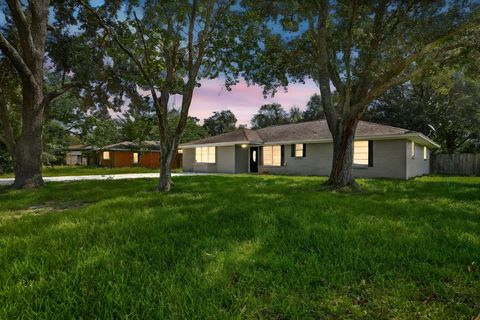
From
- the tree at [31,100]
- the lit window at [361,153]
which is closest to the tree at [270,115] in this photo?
the lit window at [361,153]

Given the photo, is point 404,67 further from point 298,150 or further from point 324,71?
point 298,150

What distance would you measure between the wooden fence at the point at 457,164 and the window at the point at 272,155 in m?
12.6

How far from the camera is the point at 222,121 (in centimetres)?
5166

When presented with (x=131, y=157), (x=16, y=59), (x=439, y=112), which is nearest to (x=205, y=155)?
(x=131, y=157)

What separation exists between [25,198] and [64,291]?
22.7 ft

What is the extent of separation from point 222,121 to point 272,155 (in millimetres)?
32655

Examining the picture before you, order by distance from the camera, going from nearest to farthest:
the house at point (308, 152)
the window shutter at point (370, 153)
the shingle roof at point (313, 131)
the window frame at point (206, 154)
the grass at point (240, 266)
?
1. the grass at point (240, 266)
2. the house at point (308, 152)
3. the shingle roof at point (313, 131)
4. the window shutter at point (370, 153)
5. the window frame at point (206, 154)

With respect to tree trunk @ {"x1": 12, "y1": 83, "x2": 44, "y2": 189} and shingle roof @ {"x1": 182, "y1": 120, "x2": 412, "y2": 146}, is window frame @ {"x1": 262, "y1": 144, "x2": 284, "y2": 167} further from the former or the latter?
tree trunk @ {"x1": 12, "y1": 83, "x2": 44, "y2": 189}

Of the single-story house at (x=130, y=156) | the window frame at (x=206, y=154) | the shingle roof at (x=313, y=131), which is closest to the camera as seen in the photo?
the shingle roof at (x=313, y=131)

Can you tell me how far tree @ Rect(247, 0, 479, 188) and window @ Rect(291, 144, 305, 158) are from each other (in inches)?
313

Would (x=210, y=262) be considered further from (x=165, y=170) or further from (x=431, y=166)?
(x=431, y=166)

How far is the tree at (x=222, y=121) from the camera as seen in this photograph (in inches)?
2029

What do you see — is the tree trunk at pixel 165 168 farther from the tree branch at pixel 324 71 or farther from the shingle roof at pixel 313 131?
the shingle roof at pixel 313 131

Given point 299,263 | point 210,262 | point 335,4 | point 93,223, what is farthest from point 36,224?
point 335,4
